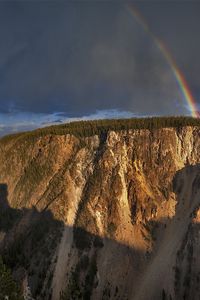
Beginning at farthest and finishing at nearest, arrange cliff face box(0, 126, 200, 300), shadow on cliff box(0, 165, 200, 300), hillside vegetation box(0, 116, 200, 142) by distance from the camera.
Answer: hillside vegetation box(0, 116, 200, 142) → cliff face box(0, 126, 200, 300) → shadow on cliff box(0, 165, 200, 300)

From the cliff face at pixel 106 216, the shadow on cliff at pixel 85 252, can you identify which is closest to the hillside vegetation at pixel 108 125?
the cliff face at pixel 106 216

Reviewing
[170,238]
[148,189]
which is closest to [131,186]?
[148,189]

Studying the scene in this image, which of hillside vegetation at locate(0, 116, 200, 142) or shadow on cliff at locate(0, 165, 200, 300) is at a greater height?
hillside vegetation at locate(0, 116, 200, 142)

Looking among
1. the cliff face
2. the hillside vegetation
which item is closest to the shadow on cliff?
the cliff face

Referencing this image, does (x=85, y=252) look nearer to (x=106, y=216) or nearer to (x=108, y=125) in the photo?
(x=106, y=216)

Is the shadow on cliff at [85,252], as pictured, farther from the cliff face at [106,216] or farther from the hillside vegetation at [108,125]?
the hillside vegetation at [108,125]

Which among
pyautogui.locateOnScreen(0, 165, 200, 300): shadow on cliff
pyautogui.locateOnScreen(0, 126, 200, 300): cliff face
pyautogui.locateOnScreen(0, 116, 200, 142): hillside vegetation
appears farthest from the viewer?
pyautogui.locateOnScreen(0, 116, 200, 142): hillside vegetation

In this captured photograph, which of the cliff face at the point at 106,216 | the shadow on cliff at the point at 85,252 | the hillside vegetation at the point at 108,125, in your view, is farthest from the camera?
the hillside vegetation at the point at 108,125

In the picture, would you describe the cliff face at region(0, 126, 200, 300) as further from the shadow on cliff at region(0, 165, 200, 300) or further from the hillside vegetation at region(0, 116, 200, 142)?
the hillside vegetation at region(0, 116, 200, 142)
